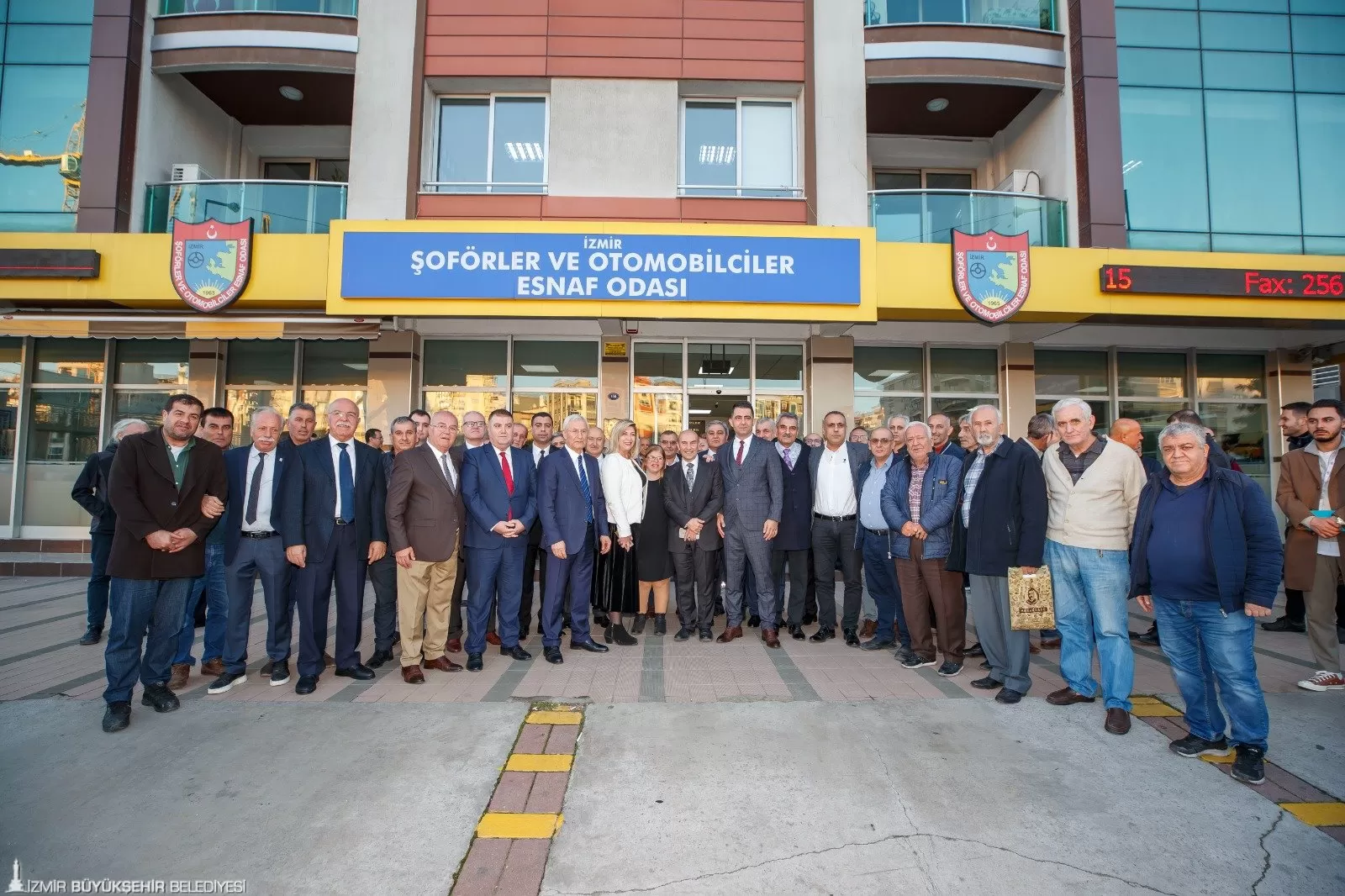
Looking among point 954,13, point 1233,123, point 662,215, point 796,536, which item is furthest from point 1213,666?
point 1233,123

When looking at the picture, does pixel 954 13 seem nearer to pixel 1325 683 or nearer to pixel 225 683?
pixel 1325 683

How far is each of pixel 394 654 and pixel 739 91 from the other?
957 cm

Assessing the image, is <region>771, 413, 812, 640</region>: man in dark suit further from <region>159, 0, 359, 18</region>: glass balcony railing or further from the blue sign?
<region>159, 0, 359, 18</region>: glass balcony railing

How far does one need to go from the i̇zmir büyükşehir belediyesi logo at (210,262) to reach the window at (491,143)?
9.37 ft

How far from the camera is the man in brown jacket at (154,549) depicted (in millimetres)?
3846

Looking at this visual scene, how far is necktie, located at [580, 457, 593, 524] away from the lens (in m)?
5.38

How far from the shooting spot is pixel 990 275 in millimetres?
8672

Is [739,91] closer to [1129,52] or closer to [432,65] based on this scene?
[432,65]

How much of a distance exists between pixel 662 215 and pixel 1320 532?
26.7 feet

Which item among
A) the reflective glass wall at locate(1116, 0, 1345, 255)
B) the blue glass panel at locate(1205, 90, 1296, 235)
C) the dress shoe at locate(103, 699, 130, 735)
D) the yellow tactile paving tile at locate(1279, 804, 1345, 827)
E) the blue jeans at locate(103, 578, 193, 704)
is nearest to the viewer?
the yellow tactile paving tile at locate(1279, 804, 1345, 827)

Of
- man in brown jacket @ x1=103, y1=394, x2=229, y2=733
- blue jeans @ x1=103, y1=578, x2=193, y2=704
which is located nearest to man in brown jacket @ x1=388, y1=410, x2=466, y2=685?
man in brown jacket @ x1=103, y1=394, x2=229, y2=733

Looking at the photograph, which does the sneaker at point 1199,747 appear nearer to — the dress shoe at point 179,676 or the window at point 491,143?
the dress shoe at point 179,676

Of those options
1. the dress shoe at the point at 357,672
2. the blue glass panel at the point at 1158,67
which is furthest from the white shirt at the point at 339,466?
the blue glass panel at the point at 1158,67

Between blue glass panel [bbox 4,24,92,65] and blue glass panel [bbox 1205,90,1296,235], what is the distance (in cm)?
1885
